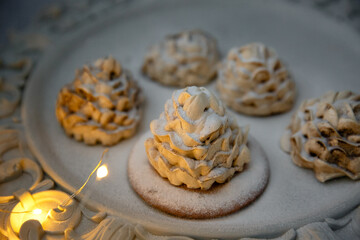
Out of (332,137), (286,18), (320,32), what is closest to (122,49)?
(286,18)

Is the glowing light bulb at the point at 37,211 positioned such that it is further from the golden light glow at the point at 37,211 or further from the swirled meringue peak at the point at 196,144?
the swirled meringue peak at the point at 196,144

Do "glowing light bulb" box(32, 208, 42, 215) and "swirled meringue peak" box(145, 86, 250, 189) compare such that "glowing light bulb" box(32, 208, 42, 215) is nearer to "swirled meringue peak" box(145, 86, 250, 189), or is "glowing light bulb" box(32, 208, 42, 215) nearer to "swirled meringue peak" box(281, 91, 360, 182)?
"swirled meringue peak" box(145, 86, 250, 189)

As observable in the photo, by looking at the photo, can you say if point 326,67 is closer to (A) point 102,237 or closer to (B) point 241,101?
(B) point 241,101

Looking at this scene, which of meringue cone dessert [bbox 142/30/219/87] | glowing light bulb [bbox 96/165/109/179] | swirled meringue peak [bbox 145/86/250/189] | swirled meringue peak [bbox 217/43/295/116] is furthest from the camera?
meringue cone dessert [bbox 142/30/219/87]

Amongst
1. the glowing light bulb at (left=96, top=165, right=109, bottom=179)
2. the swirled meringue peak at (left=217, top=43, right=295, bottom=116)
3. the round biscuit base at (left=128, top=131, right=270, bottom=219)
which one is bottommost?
the round biscuit base at (left=128, top=131, right=270, bottom=219)

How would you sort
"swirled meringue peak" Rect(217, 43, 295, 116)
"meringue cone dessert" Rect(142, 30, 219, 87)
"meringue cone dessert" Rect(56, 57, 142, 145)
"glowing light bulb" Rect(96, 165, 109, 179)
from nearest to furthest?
1. "glowing light bulb" Rect(96, 165, 109, 179)
2. "meringue cone dessert" Rect(56, 57, 142, 145)
3. "swirled meringue peak" Rect(217, 43, 295, 116)
4. "meringue cone dessert" Rect(142, 30, 219, 87)

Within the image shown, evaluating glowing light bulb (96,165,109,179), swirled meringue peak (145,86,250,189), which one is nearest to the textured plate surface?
glowing light bulb (96,165,109,179)

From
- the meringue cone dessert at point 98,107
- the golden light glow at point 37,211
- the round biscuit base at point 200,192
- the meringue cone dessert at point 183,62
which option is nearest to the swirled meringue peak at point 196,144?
the round biscuit base at point 200,192

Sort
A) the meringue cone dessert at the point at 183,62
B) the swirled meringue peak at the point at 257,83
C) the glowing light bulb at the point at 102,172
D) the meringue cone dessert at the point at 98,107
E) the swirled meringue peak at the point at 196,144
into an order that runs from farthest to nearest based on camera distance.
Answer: the meringue cone dessert at the point at 183,62 < the swirled meringue peak at the point at 257,83 < the meringue cone dessert at the point at 98,107 < the glowing light bulb at the point at 102,172 < the swirled meringue peak at the point at 196,144
